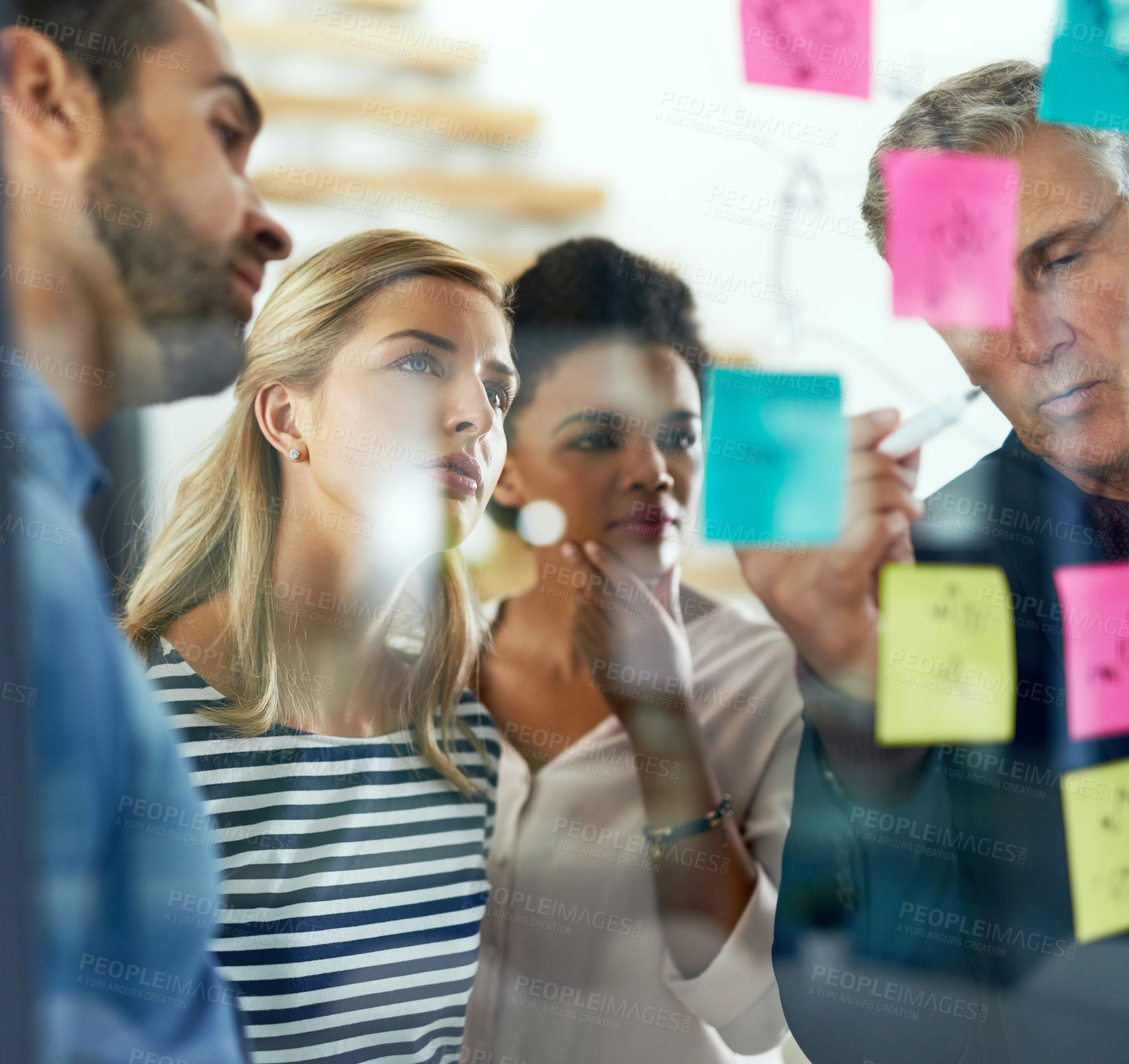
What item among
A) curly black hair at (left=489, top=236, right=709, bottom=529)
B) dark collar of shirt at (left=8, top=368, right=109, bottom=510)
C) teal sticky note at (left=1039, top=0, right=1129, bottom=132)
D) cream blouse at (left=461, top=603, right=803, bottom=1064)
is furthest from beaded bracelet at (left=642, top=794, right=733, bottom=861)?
teal sticky note at (left=1039, top=0, right=1129, bottom=132)

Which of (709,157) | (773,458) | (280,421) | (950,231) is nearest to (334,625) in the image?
(280,421)

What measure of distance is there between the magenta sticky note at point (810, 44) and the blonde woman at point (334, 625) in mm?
332

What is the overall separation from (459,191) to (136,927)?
0.71m

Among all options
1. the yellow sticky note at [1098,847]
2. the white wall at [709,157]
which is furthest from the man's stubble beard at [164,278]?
the yellow sticky note at [1098,847]

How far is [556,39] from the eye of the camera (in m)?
0.85

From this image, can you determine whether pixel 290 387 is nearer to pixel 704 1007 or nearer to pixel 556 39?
pixel 556 39

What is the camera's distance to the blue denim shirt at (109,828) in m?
0.81

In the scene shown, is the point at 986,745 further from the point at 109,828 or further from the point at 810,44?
the point at 109,828

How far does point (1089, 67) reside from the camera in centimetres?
90

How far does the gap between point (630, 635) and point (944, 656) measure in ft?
1.02

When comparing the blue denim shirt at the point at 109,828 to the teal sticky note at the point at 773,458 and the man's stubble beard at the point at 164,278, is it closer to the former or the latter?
the man's stubble beard at the point at 164,278

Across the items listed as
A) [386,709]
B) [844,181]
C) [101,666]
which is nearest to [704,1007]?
[386,709]

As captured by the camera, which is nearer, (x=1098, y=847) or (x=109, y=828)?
(x=109, y=828)

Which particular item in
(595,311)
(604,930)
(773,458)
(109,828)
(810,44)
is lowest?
(604,930)
